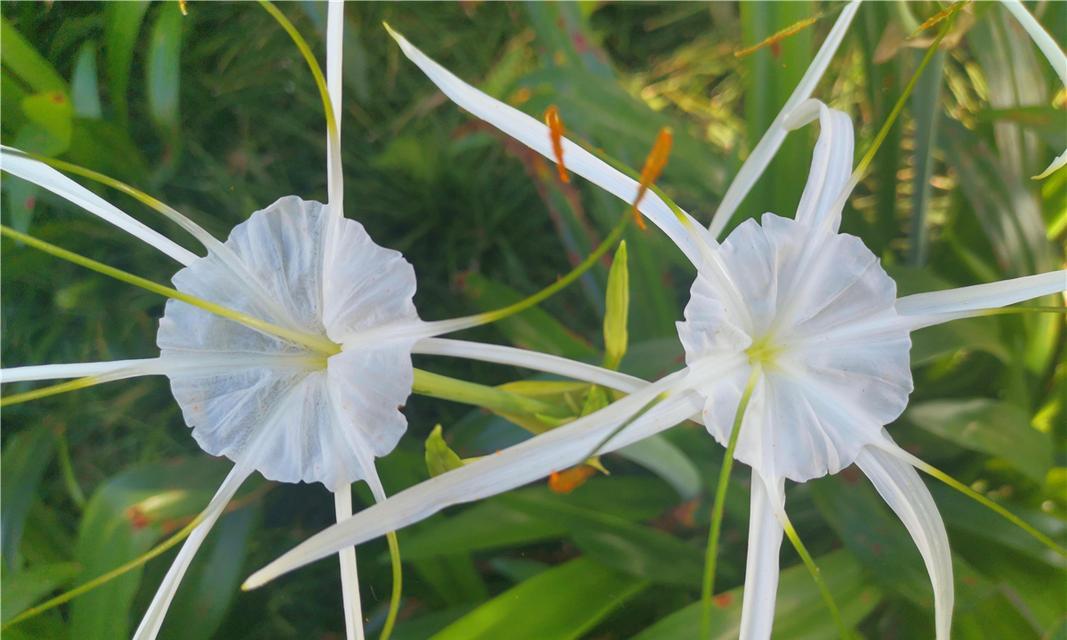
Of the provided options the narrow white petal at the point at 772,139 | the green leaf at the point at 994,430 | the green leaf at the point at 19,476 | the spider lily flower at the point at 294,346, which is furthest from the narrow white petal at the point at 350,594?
the green leaf at the point at 994,430

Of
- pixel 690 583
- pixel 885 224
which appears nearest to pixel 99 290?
pixel 690 583

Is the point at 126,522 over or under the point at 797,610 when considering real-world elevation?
over

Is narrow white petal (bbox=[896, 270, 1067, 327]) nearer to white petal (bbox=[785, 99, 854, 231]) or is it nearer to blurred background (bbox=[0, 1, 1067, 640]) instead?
white petal (bbox=[785, 99, 854, 231])

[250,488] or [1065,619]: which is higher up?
[250,488]

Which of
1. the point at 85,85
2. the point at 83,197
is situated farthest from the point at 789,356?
the point at 85,85

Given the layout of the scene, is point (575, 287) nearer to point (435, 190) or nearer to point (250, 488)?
point (435, 190)

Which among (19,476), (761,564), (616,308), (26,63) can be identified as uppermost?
(26,63)

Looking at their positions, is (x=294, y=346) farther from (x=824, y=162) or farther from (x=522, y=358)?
(x=824, y=162)
